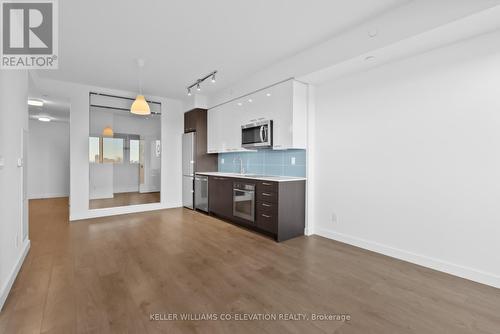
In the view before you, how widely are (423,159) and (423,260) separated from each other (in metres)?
1.17

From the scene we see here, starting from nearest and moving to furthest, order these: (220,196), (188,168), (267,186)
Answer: (267,186) < (220,196) < (188,168)

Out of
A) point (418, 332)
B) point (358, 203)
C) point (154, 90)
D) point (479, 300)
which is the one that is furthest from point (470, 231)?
point (154, 90)

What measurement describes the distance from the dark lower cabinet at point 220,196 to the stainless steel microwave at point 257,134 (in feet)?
2.66

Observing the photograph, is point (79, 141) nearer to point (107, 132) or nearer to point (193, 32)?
point (107, 132)

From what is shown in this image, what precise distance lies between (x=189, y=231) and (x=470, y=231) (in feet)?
12.1

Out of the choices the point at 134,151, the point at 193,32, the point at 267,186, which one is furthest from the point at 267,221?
the point at 134,151

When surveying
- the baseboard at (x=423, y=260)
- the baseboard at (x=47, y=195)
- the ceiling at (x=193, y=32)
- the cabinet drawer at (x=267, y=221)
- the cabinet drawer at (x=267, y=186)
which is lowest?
the baseboard at (x=423, y=260)

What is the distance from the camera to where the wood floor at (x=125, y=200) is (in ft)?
16.7

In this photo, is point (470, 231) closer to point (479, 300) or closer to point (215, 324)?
point (479, 300)

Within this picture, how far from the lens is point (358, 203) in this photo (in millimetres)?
3373

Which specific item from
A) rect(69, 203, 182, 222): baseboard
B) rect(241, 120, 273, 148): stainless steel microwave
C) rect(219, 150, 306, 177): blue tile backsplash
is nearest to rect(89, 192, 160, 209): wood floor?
rect(69, 203, 182, 222): baseboard

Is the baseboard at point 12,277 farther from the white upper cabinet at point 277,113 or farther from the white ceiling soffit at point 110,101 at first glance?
the white upper cabinet at point 277,113

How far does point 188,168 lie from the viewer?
5.95 metres

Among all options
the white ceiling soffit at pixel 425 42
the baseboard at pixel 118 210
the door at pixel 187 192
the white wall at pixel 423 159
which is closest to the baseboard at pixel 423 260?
the white wall at pixel 423 159
